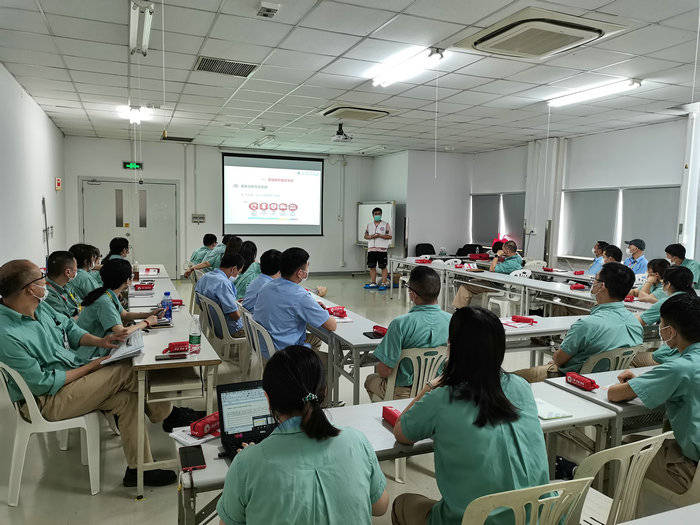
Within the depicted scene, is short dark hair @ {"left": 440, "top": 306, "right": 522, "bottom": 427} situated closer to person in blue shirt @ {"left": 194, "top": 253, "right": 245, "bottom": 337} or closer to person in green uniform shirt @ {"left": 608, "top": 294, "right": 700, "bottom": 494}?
person in green uniform shirt @ {"left": 608, "top": 294, "right": 700, "bottom": 494}

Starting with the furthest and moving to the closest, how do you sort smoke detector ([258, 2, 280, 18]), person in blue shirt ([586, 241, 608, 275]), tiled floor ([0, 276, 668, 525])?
person in blue shirt ([586, 241, 608, 275]), smoke detector ([258, 2, 280, 18]), tiled floor ([0, 276, 668, 525])

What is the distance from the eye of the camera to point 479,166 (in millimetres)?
11438

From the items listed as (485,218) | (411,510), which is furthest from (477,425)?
A: (485,218)

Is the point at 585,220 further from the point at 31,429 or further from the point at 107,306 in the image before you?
the point at 31,429

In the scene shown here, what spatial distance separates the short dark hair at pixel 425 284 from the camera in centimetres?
282

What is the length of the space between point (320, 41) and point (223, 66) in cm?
126

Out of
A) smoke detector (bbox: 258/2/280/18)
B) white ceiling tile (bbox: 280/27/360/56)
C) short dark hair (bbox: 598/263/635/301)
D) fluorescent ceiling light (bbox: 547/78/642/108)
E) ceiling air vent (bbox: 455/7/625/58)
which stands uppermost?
fluorescent ceiling light (bbox: 547/78/642/108)

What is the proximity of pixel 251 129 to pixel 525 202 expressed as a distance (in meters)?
5.51

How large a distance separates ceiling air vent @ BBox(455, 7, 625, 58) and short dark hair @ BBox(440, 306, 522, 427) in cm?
283

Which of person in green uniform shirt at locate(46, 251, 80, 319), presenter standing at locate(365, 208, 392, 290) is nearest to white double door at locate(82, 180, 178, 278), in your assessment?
presenter standing at locate(365, 208, 392, 290)

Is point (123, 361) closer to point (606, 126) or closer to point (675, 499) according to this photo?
point (675, 499)

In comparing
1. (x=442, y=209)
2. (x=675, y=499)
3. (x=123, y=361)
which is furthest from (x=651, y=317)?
(x=442, y=209)

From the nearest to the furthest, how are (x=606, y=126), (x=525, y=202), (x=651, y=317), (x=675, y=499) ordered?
1. (x=675, y=499)
2. (x=651, y=317)
3. (x=606, y=126)
4. (x=525, y=202)

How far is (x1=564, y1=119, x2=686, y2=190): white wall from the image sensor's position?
7.29 metres
